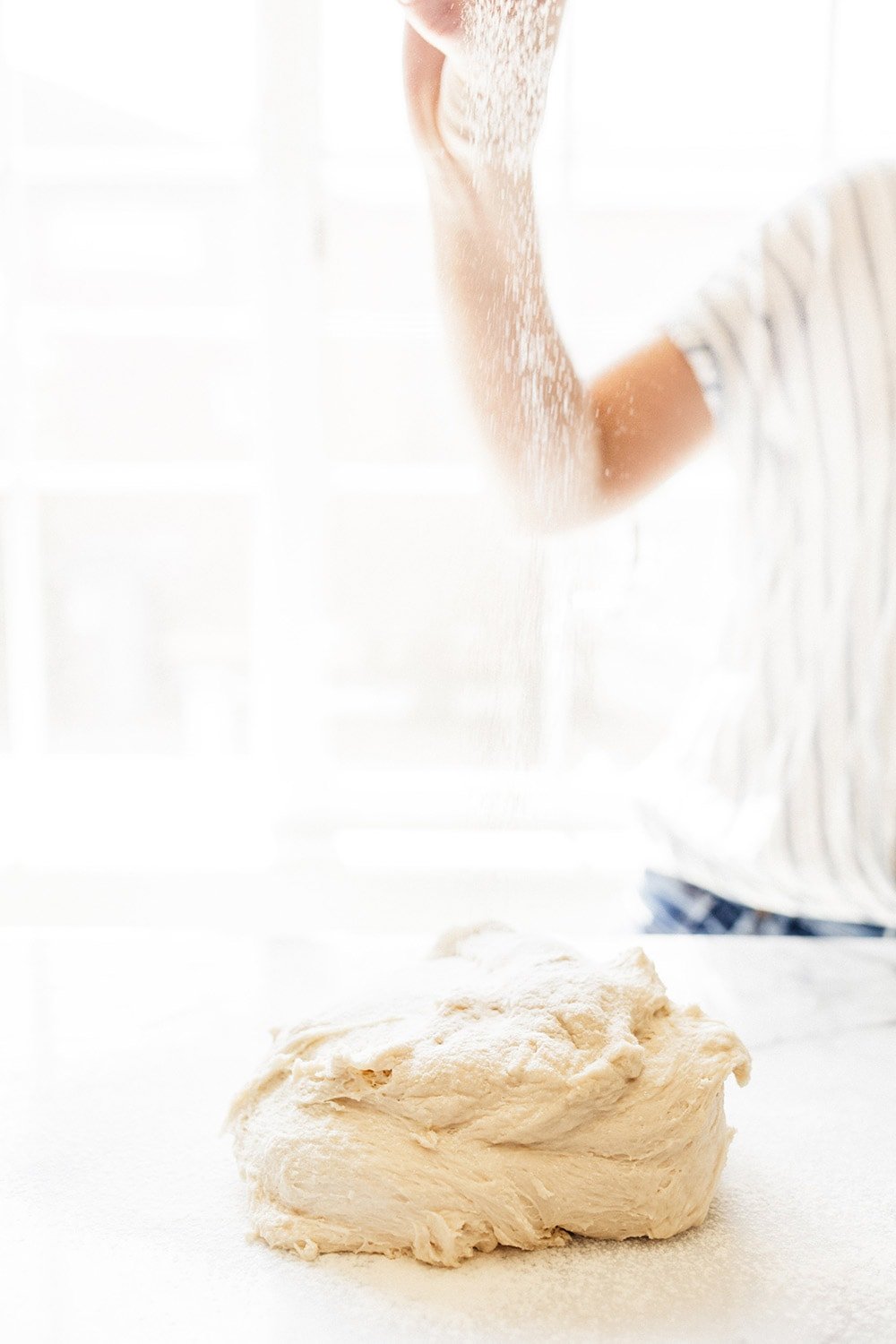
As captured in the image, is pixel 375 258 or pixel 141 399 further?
pixel 141 399

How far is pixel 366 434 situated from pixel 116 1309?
1293mm

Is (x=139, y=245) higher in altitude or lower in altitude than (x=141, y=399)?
higher

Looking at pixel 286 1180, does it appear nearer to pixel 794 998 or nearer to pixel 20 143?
pixel 794 998

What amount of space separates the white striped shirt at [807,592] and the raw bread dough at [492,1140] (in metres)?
0.40

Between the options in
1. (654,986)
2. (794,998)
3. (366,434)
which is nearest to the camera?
(654,986)

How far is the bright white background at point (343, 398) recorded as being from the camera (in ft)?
4.99

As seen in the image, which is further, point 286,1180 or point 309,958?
point 309,958

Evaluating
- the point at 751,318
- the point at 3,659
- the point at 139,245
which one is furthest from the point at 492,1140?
the point at 139,245

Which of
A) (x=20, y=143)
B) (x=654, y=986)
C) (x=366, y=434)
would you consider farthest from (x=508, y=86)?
(x=20, y=143)

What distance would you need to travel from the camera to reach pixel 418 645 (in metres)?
1.83

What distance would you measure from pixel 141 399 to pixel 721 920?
118 centimetres

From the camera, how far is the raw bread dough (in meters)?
0.61

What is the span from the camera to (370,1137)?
0.62m

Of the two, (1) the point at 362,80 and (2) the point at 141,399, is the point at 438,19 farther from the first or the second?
(2) the point at 141,399
